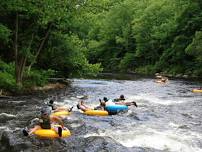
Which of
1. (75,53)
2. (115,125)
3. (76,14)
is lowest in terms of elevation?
(115,125)

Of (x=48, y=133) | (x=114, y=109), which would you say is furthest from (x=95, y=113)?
(x=48, y=133)

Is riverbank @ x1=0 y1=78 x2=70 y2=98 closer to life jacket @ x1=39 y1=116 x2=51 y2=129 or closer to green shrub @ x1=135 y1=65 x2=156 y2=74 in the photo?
life jacket @ x1=39 y1=116 x2=51 y2=129

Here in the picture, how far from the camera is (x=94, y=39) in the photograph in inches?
3873

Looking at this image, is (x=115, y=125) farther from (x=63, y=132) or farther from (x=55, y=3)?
(x=55, y=3)

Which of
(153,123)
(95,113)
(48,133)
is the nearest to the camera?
(48,133)

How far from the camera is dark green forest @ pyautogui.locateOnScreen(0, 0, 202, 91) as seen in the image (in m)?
29.4

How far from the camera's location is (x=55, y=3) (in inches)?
1099

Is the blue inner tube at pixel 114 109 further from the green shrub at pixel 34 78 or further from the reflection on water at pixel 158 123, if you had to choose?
the green shrub at pixel 34 78

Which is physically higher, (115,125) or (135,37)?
(135,37)

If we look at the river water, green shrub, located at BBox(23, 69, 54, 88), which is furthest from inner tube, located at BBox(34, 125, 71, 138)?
green shrub, located at BBox(23, 69, 54, 88)

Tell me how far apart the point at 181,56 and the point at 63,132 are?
47.2 metres

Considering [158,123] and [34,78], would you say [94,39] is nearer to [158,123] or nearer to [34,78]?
[34,78]

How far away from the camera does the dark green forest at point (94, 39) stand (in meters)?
29.4

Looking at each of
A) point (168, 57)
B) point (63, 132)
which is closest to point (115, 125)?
point (63, 132)
